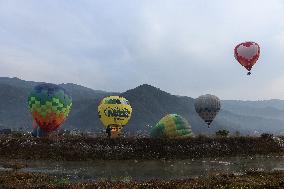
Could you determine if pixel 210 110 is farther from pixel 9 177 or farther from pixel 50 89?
pixel 9 177

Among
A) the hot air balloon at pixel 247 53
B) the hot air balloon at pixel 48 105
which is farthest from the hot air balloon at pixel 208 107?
the hot air balloon at pixel 48 105

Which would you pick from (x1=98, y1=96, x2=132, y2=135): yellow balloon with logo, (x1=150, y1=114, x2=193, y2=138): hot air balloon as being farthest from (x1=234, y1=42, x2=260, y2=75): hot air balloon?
(x1=98, y1=96, x2=132, y2=135): yellow balloon with logo

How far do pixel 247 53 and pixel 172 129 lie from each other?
17312mm

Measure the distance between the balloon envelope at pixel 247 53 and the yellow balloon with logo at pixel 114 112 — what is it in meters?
18.1

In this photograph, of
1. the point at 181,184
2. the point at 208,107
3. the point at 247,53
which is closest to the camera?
the point at 181,184

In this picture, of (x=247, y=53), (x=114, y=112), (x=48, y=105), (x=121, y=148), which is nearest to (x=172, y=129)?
(x=121, y=148)

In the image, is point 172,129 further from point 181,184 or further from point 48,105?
point 181,184

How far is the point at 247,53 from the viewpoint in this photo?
65.3m

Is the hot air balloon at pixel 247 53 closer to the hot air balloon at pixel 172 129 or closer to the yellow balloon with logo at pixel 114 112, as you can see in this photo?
the hot air balloon at pixel 172 129

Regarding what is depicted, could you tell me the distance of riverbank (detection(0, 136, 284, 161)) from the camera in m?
50.2

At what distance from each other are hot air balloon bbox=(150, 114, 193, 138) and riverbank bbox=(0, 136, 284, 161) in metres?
2.98

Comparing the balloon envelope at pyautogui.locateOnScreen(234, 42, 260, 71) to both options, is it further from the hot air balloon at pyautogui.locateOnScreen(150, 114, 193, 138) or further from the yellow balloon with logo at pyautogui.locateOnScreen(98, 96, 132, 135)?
the yellow balloon with logo at pyautogui.locateOnScreen(98, 96, 132, 135)

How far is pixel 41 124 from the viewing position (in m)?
59.1

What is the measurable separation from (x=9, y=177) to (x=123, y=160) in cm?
2102
